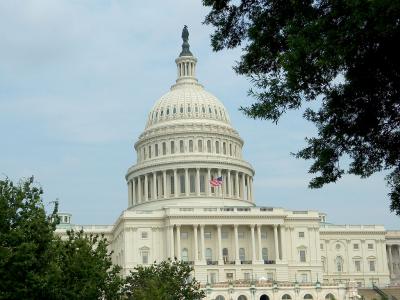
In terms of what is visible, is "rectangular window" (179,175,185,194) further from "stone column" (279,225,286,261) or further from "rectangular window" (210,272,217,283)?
"rectangular window" (210,272,217,283)

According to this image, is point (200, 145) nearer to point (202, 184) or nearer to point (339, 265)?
point (202, 184)

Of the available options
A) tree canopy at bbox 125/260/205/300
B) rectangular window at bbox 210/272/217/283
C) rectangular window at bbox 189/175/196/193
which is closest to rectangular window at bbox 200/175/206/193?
rectangular window at bbox 189/175/196/193

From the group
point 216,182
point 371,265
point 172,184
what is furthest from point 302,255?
point 172,184

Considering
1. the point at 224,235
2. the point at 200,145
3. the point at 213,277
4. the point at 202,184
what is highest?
the point at 200,145

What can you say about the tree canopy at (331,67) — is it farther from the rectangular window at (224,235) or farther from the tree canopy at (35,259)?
the rectangular window at (224,235)

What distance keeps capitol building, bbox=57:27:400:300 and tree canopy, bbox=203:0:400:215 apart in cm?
9201

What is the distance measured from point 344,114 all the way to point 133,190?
5614 inches

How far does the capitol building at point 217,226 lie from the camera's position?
467 feet

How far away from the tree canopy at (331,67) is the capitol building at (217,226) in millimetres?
92012

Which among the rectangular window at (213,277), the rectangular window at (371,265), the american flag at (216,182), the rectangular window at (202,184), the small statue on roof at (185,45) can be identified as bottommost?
the rectangular window at (213,277)

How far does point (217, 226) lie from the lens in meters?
144

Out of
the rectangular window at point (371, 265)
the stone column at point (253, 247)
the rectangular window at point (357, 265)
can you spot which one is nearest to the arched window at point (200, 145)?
the stone column at point (253, 247)

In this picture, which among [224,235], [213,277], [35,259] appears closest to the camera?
[35,259]

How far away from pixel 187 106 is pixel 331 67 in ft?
472
